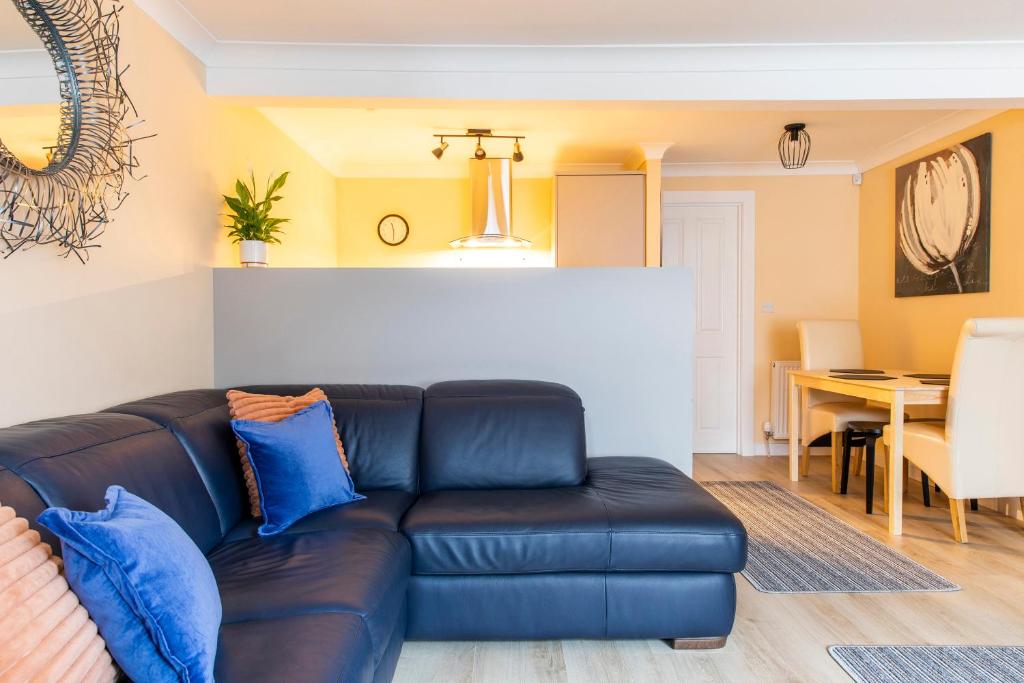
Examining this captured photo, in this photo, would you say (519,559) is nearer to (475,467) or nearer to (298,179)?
(475,467)

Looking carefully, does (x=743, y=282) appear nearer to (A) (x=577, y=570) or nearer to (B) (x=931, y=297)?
(B) (x=931, y=297)

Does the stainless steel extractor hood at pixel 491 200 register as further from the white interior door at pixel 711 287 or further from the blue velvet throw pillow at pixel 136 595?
the blue velvet throw pillow at pixel 136 595

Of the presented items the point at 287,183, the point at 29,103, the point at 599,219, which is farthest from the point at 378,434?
the point at 599,219

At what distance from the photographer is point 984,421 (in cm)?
293

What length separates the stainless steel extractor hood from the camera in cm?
460

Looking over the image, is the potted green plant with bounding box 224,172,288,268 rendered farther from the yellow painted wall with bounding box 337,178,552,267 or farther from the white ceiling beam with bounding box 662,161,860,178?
the white ceiling beam with bounding box 662,161,860,178

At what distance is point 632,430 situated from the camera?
3.02 metres

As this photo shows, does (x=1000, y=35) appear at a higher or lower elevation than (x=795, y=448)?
higher

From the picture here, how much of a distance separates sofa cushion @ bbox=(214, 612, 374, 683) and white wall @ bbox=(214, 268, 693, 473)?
1.71 metres

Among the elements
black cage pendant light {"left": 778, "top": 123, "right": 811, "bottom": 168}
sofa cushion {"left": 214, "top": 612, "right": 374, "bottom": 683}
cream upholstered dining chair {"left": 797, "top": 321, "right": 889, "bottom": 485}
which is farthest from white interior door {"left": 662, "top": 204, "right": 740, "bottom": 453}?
sofa cushion {"left": 214, "top": 612, "right": 374, "bottom": 683}

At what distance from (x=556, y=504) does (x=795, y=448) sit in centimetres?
282

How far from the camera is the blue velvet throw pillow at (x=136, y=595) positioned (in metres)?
1.05

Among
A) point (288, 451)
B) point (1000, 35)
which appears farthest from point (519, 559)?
point (1000, 35)

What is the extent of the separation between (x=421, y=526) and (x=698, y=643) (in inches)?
40.0
